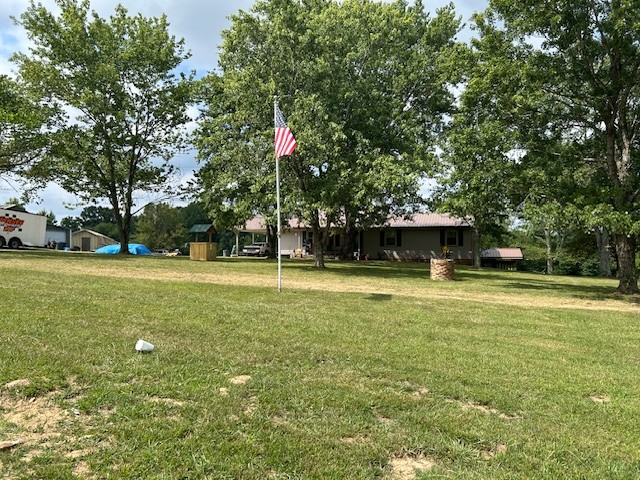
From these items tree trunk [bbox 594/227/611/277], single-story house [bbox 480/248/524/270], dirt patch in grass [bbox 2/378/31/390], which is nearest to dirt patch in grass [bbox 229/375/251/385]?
dirt patch in grass [bbox 2/378/31/390]

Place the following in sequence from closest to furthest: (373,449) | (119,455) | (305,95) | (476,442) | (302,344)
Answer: (119,455) < (373,449) < (476,442) < (302,344) < (305,95)

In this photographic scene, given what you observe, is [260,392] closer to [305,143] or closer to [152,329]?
[152,329]

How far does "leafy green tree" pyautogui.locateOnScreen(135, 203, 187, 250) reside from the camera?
5534 cm

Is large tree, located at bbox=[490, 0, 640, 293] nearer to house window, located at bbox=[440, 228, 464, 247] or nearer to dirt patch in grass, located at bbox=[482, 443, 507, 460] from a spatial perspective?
dirt patch in grass, located at bbox=[482, 443, 507, 460]

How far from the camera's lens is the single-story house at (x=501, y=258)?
41.8 metres

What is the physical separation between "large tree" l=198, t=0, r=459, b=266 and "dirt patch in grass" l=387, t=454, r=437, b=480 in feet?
43.7

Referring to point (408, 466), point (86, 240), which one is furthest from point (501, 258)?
point (86, 240)

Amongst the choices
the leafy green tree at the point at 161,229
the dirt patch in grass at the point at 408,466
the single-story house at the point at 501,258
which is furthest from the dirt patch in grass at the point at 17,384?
the leafy green tree at the point at 161,229

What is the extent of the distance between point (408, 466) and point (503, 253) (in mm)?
46885

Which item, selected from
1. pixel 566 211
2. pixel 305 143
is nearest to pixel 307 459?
pixel 566 211

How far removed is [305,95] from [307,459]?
1666 cm

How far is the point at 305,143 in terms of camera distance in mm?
16578

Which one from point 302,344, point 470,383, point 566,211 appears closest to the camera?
point 470,383

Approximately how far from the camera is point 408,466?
299 centimetres
